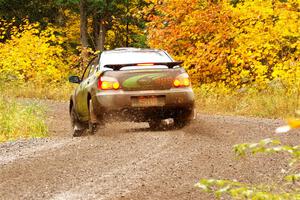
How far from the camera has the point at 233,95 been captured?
18062mm

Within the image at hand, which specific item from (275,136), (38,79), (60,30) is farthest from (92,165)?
(60,30)

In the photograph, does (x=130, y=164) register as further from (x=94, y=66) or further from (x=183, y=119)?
(x=94, y=66)

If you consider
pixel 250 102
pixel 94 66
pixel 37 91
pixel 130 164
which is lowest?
pixel 37 91

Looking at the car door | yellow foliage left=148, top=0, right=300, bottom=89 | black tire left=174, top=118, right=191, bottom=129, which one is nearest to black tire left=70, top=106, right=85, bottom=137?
the car door

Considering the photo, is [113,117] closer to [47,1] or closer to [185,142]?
[185,142]

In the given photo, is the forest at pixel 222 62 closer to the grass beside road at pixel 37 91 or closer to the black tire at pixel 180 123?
the grass beside road at pixel 37 91

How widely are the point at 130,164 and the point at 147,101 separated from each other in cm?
296

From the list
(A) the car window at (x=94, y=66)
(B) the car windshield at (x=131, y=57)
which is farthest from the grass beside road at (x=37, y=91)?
(B) the car windshield at (x=131, y=57)

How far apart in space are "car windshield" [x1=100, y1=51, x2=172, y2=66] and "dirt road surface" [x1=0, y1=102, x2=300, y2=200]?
118 cm

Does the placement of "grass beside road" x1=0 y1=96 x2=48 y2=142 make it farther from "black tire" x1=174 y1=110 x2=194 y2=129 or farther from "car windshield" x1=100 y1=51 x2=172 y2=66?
"black tire" x1=174 y1=110 x2=194 y2=129

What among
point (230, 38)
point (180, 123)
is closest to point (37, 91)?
point (230, 38)

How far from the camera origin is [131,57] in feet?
38.0

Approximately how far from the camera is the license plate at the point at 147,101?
35.1 feet

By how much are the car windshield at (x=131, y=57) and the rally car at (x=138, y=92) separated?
0.8 inches
